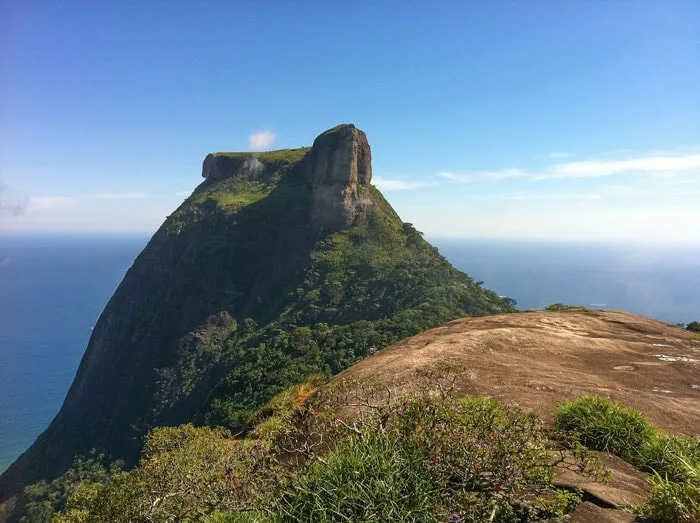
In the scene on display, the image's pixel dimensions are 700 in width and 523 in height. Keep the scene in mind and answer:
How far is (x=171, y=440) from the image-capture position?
8.70 meters

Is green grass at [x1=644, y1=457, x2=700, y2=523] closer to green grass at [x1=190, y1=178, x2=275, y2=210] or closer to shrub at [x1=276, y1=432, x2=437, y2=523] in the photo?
shrub at [x1=276, y1=432, x2=437, y2=523]

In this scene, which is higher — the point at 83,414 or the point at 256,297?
the point at 256,297

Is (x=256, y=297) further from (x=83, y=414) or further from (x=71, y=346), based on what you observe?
(x=71, y=346)

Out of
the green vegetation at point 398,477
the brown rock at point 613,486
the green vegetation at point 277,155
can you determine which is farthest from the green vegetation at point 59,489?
the green vegetation at point 277,155

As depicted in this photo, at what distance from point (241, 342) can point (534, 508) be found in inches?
2661

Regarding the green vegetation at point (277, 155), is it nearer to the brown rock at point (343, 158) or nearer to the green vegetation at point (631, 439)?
the brown rock at point (343, 158)

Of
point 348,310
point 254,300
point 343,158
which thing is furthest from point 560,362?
point 254,300

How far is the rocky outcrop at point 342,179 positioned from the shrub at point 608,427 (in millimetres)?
71214

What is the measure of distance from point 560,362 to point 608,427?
573 centimetres

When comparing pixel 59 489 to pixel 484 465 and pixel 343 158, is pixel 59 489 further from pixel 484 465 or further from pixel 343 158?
pixel 484 465

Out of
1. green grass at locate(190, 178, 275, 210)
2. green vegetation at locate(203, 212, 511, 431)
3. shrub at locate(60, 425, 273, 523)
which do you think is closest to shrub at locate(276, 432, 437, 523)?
shrub at locate(60, 425, 273, 523)

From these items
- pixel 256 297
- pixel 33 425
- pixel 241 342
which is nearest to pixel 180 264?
pixel 256 297

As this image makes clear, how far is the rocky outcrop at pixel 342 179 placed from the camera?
77.1 metres

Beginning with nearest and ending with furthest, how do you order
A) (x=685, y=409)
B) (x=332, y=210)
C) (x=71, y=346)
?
(x=685, y=409)
(x=332, y=210)
(x=71, y=346)
